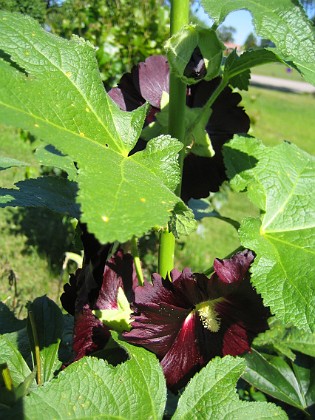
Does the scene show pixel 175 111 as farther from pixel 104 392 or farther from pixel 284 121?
pixel 284 121

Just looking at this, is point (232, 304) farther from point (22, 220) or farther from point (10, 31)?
point (22, 220)

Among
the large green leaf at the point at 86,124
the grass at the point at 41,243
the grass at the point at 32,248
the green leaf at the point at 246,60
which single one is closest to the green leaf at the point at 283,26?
the green leaf at the point at 246,60

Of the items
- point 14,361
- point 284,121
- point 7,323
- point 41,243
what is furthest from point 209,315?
point 284,121

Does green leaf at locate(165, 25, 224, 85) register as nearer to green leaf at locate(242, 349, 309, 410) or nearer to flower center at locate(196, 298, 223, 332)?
flower center at locate(196, 298, 223, 332)

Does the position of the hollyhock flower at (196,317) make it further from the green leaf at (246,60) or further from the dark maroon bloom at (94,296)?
the green leaf at (246,60)

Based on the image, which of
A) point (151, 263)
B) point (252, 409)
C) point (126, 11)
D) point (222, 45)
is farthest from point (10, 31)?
point (126, 11)

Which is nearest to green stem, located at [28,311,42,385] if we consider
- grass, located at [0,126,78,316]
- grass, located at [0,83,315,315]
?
grass, located at [0,83,315,315]
